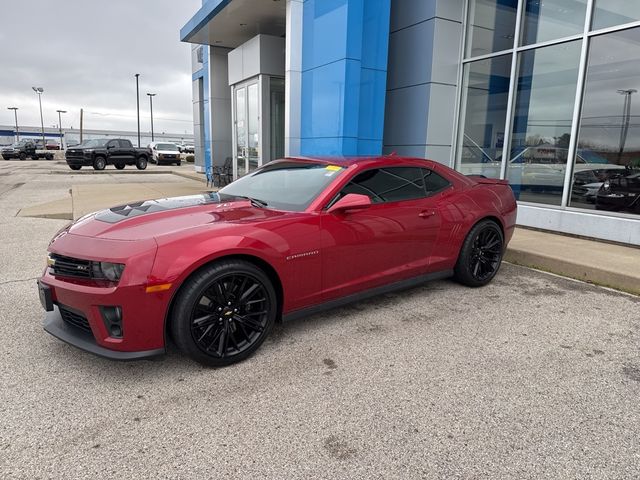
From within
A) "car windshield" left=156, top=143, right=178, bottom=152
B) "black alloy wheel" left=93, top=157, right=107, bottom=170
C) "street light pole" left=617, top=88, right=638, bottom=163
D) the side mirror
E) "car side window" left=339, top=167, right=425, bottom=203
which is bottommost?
"black alloy wheel" left=93, top=157, right=107, bottom=170

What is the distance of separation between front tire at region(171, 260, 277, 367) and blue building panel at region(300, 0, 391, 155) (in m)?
6.04

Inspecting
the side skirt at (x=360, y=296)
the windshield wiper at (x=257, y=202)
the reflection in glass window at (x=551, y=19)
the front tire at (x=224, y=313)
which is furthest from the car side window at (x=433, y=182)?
the reflection in glass window at (x=551, y=19)

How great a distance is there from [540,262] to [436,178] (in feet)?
7.52

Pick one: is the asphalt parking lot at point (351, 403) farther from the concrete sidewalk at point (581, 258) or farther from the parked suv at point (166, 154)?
the parked suv at point (166, 154)

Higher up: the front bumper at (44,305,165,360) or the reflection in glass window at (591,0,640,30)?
the reflection in glass window at (591,0,640,30)

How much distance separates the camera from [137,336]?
274 cm

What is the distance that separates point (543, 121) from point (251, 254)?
706 cm

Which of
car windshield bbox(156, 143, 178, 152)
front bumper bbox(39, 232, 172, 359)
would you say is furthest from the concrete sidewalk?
car windshield bbox(156, 143, 178, 152)

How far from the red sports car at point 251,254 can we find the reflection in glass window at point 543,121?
3.99 meters

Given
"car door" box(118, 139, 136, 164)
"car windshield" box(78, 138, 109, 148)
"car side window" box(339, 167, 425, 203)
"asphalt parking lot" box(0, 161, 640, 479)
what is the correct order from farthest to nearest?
"car door" box(118, 139, 136, 164)
"car windshield" box(78, 138, 109, 148)
"car side window" box(339, 167, 425, 203)
"asphalt parking lot" box(0, 161, 640, 479)

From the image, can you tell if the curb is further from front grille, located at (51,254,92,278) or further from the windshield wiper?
front grille, located at (51,254,92,278)

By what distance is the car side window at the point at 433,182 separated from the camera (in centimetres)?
441

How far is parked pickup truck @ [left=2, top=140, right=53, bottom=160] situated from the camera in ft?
132

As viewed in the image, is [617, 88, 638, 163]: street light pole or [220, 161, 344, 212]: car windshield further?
[617, 88, 638, 163]: street light pole
